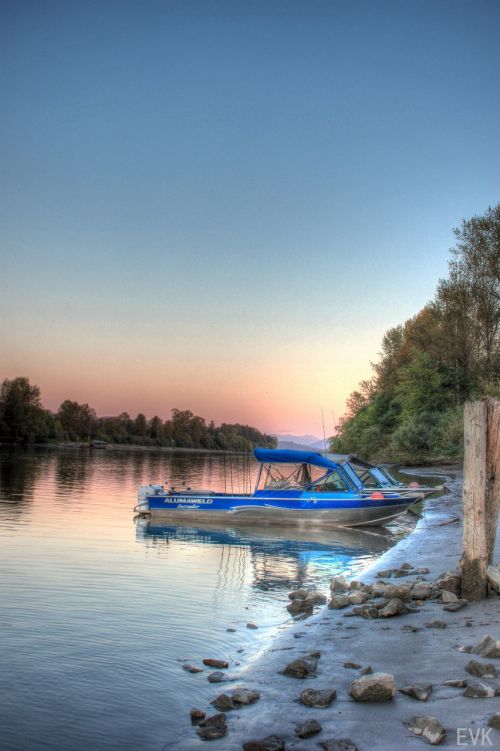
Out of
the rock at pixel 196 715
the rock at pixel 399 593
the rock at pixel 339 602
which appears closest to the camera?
the rock at pixel 196 715

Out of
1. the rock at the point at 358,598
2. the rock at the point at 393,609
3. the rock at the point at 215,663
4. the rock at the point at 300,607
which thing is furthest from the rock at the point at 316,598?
the rock at the point at 215,663

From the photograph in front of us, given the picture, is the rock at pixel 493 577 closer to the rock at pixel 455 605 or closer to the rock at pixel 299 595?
the rock at pixel 455 605

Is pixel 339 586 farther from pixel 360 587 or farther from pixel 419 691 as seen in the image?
pixel 419 691

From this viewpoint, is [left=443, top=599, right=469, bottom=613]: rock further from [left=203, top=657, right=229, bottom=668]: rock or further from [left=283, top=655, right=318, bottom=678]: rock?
[left=203, top=657, right=229, bottom=668]: rock

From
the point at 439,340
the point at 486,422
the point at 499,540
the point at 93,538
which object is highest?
the point at 439,340

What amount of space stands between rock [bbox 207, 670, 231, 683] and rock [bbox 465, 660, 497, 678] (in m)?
2.97

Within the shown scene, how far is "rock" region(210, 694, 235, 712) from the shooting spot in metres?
6.48

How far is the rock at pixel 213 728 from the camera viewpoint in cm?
581

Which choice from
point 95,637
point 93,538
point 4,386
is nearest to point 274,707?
point 95,637

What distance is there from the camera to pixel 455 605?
8797 millimetres

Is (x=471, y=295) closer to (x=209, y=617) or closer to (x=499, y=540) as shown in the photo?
(x=499, y=540)

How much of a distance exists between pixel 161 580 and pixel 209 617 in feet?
12.3

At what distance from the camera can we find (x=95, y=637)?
9.59 m

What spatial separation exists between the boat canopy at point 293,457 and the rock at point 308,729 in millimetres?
18021
